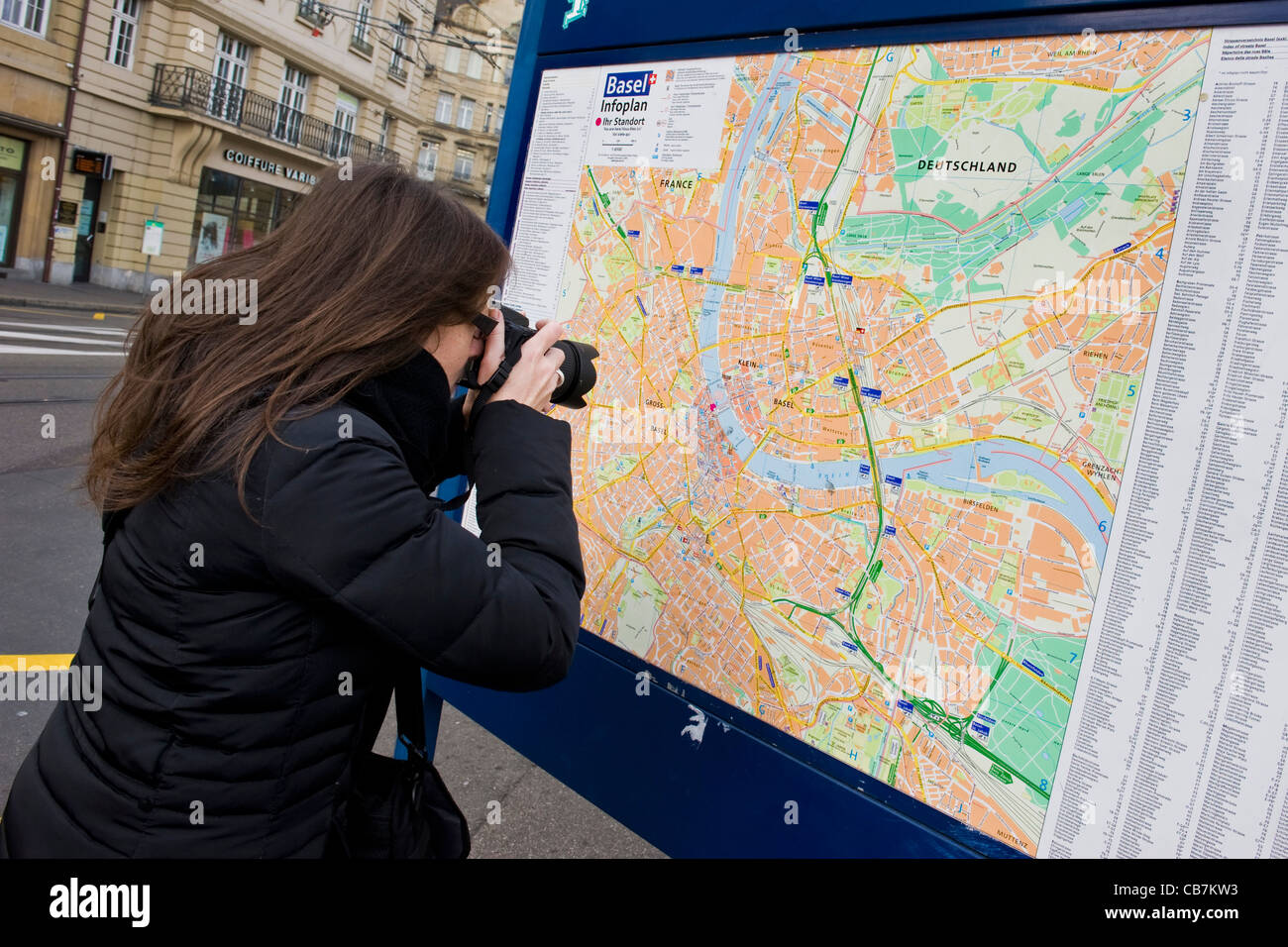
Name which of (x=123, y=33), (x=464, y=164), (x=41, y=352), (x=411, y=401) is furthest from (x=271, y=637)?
(x=464, y=164)

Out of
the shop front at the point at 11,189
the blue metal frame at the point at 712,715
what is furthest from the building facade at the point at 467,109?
the blue metal frame at the point at 712,715

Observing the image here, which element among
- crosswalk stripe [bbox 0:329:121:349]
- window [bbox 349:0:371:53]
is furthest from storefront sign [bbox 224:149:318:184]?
crosswalk stripe [bbox 0:329:121:349]

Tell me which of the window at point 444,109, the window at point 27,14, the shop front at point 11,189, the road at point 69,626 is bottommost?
the road at point 69,626

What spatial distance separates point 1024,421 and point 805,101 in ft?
2.54

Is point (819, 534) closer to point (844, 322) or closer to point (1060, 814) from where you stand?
point (844, 322)

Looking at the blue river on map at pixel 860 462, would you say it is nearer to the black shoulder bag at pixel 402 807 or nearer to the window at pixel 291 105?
the black shoulder bag at pixel 402 807

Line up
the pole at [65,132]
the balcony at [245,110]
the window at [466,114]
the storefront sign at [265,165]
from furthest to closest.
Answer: the window at [466,114], the storefront sign at [265,165], the balcony at [245,110], the pole at [65,132]

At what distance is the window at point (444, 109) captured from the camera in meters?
→ 35.2

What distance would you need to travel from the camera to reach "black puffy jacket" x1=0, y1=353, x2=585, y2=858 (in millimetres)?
1155

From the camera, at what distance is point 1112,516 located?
1232 mm

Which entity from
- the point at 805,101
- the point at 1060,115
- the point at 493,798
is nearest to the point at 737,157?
the point at 805,101

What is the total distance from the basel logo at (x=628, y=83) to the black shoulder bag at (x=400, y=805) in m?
1.42

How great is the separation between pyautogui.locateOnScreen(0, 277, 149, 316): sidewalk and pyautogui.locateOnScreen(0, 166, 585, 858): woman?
555 inches

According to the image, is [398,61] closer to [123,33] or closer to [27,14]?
[123,33]
